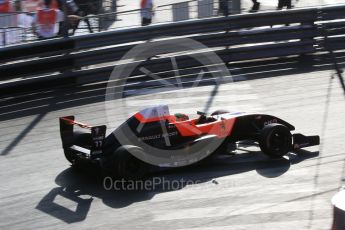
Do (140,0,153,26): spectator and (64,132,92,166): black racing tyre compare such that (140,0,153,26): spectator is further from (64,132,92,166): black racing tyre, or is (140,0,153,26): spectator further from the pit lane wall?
(64,132,92,166): black racing tyre

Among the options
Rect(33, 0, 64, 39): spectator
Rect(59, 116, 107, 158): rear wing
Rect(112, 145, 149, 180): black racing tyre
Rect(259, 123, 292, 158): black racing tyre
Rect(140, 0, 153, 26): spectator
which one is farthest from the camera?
Rect(140, 0, 153, 26): spectator

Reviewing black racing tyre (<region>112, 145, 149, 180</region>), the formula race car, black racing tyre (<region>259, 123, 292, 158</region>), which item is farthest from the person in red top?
black racing tyre (<region>259, 123, 292, 158</region>)

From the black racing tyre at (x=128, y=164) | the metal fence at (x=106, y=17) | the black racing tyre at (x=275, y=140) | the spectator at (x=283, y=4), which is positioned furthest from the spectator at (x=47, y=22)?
the black racing tyre at (x=275, y=140)

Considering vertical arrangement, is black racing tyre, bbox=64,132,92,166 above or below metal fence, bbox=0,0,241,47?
below

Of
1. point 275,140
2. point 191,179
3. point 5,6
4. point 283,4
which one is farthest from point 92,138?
point 283,4

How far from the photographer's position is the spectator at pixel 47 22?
45.5 feet

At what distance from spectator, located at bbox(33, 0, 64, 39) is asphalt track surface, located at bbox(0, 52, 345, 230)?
1469mm

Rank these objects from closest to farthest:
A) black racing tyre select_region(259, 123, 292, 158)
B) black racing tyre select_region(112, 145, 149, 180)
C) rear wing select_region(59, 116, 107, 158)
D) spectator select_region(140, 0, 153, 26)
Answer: black racing tyre select_region(112, 145, 149, 180), rear wing select_region(59, 116, 107, 158), black racing tyre select_region(259, 123, 292, 158), spectator select_region(140, 0, 153, 26)

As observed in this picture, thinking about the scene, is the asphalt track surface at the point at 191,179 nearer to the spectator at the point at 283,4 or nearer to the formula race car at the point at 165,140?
the formula race car at the point at 165,140

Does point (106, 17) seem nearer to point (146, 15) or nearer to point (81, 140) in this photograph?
point (146, 15)

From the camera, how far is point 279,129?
377 inches

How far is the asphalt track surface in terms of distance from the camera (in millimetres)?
7750

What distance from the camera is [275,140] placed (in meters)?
9.59

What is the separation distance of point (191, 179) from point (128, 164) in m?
0.90
